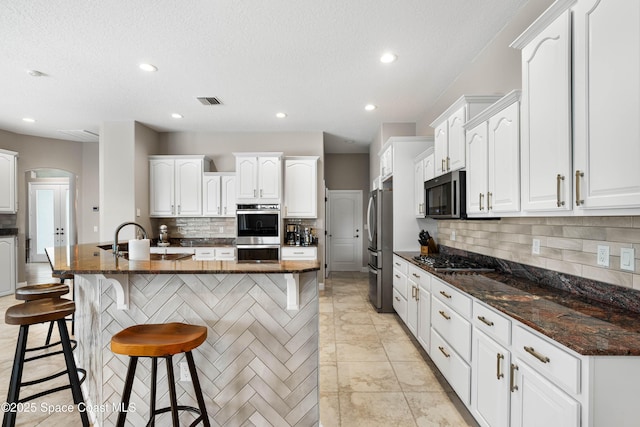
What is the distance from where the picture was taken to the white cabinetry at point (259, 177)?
521cm

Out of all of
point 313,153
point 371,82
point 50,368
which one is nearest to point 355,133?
point 313,153

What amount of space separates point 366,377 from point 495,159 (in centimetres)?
198

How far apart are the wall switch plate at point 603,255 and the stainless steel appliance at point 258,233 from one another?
405cm

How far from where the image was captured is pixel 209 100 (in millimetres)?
4219

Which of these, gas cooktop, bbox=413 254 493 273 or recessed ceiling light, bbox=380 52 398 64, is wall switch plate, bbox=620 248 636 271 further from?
recessed ceiling light, bbox=380 52 398 64

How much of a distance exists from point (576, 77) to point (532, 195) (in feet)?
2.03

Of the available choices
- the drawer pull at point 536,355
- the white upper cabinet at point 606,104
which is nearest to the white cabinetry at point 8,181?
the drawer pull at point 536,355

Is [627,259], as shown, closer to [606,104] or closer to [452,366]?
[606,104]

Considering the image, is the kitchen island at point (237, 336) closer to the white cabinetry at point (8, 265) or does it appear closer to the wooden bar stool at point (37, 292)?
the wooden bar stool at point (37, 292)

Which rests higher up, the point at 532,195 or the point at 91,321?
the point at 532,195

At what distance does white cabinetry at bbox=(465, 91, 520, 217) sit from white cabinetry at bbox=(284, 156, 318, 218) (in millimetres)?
3160

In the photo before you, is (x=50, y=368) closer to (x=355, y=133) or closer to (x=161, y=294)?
(x=161, y=294)

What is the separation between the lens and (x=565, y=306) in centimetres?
160

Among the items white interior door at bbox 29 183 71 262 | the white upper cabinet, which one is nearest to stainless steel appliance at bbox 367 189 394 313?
the white upper cabinet
